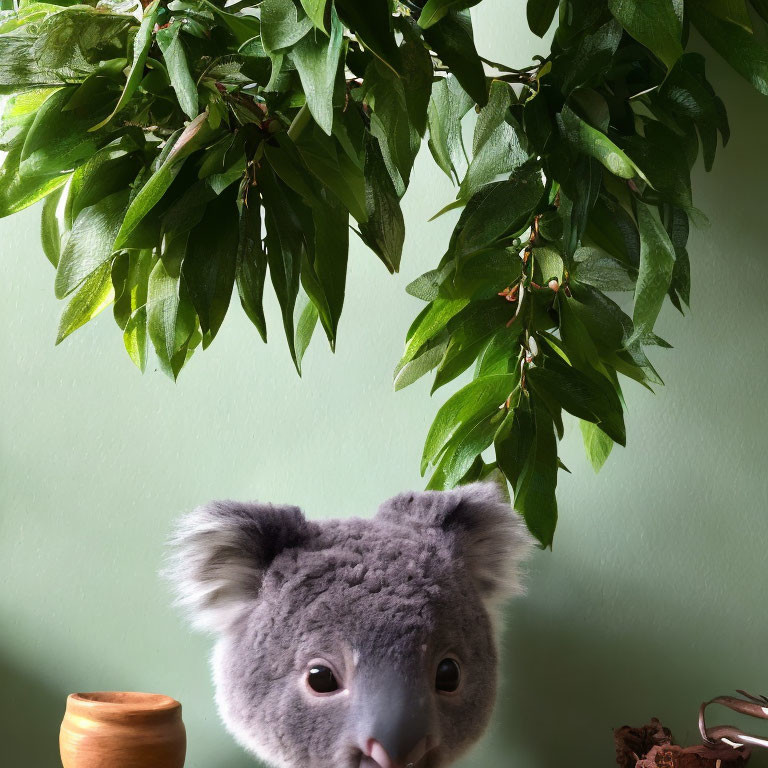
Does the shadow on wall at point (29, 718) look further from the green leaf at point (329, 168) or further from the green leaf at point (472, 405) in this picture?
the green leaf at point (329, 168)

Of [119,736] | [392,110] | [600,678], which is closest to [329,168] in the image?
[392,110]

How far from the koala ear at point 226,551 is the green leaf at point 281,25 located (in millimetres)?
447

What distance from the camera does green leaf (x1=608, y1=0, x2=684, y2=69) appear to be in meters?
0.74

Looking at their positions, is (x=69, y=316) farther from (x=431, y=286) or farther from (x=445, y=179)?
(x=445, y=179)

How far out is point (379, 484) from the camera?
49.3 inches

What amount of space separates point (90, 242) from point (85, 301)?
124 millimetres

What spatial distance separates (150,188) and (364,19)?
22 centimetres

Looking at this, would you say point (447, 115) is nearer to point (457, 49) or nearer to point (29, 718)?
point (457, 49)

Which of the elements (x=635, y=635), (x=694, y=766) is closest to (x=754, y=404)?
(x=635, y=635)

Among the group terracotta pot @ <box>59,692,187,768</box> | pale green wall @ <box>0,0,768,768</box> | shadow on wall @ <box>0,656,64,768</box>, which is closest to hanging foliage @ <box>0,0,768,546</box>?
pale green wall @ <box>0,0,768,768</box>

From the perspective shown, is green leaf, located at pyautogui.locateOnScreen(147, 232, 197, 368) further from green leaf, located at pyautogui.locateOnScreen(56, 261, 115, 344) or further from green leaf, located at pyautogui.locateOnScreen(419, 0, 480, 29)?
green leaf, located at pyautogui.locateOnScreen(419, 0, 480, 29)

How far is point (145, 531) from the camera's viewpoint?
126 cm

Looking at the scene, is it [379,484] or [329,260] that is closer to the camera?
[329,260]

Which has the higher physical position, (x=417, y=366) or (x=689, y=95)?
(x=689, y=95)
